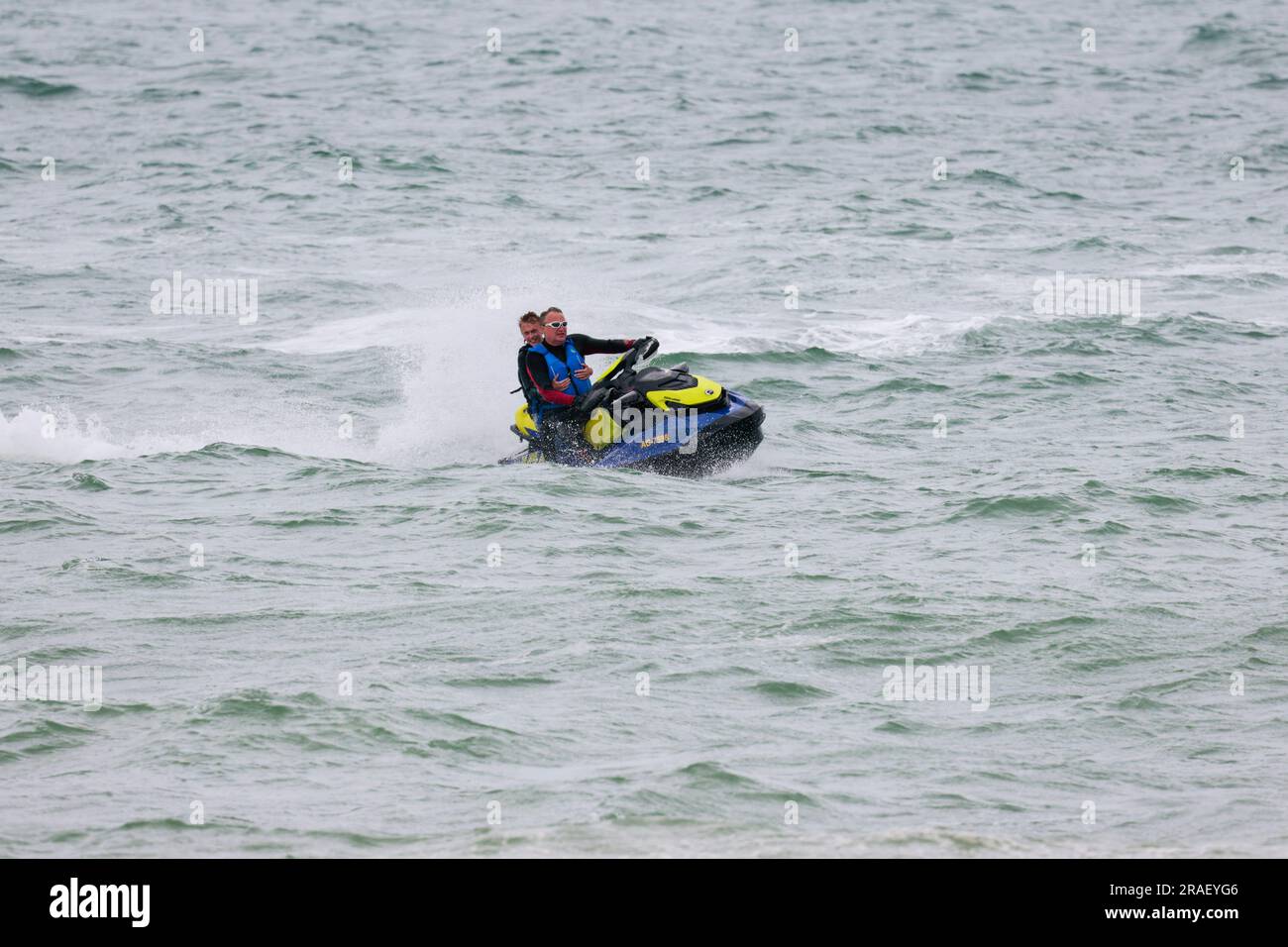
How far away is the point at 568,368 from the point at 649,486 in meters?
1.25

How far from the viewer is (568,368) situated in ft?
46.4

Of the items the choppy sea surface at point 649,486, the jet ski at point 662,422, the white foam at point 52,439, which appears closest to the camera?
the choppy sea surface at point 649,486

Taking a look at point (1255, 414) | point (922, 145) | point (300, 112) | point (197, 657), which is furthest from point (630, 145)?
point (197, 657)

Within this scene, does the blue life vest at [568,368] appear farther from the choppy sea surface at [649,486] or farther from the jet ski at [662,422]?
the choppy sea surface at [649,486]

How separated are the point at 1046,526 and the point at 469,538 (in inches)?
172

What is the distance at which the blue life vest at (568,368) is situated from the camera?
1408 centimetres

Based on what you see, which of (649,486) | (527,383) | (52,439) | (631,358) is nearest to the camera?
(649,486)

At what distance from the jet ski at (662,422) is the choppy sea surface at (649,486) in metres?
0.26

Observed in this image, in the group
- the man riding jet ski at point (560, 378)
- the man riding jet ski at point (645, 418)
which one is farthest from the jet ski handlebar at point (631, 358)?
the man riding jet ski at point (560, 378)

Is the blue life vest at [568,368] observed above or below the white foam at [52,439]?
above

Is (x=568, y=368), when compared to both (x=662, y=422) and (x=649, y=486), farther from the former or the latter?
(x=649, y=486)

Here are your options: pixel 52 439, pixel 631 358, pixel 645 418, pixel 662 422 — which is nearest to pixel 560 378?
pixel 631 358

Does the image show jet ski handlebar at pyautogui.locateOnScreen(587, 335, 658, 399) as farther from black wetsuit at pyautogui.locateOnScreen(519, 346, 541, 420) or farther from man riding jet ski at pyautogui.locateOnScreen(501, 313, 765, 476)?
black wetsuit at pyautogui.locateOnScreen(519, 346, 541, 420)

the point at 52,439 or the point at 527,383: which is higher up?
the point at 527,383
